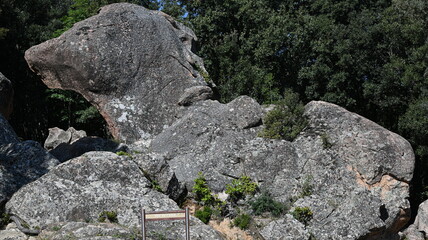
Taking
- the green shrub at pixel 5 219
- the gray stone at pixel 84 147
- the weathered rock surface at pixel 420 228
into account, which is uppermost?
the green shrub at pixel 5 219

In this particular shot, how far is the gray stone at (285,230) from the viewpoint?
16469 millimetres

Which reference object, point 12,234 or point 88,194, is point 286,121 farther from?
point 12,234

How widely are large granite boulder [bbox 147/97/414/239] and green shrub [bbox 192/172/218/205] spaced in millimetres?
477

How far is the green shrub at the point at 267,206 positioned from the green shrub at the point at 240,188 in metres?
0.54

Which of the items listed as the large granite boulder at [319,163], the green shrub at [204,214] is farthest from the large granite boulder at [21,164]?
the green shrub at [204,214]

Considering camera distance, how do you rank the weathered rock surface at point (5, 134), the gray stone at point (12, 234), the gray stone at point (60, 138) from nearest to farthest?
1. the gray stone at point (12, 234)
2. the weathered rock surface at point (5, 134)
3. the gray stone at point (60, 138)

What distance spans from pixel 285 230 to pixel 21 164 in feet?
25.6

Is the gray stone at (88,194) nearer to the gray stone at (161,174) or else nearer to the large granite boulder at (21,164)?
the gray stone at (161,174)

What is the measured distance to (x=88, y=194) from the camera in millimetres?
15680

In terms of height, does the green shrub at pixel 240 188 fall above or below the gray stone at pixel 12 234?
below

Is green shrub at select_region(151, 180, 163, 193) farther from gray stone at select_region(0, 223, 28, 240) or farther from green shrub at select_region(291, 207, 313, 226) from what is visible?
gray stone at select_region(0, 223, 28, 240)

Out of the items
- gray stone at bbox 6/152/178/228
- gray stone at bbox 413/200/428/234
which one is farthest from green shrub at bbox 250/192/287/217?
gray stone at bbox 413/200/428/234

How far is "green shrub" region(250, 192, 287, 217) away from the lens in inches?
694

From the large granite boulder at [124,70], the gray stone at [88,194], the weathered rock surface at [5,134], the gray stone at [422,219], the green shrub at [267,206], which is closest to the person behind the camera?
the gray stone at [88,194]
